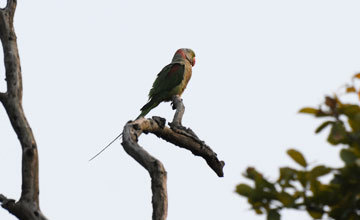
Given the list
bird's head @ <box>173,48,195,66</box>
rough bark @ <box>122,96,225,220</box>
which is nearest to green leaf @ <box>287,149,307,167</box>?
rough bark @ <box>122,96,225,220</box>

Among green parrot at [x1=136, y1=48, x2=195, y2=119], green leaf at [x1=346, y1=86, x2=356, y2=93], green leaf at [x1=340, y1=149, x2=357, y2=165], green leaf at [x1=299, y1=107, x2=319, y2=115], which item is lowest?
green leaf at [x1=340, y1=149, x2=357, y2=165]

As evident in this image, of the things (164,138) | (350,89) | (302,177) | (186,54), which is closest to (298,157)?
(302,177)

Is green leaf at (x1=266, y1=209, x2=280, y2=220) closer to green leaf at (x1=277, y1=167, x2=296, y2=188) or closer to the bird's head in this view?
green leaf at (x1=277, y1=167, x2=296, y2=188)

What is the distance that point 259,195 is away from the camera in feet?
8.01

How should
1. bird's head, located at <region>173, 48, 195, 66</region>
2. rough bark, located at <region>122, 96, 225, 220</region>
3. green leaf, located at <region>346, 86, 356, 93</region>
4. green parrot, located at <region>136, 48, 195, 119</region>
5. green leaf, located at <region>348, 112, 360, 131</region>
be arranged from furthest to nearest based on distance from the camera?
bird's head, located at <region>173, 48, 195, 66</region> < green parrot, located at <region>136, 48, 195, 119</region> < rough bark, located at <region>122, 96, 225, 220</region> < green leaf, located at <region>346, 86, 356, 93</region> < green leaf, located at <region>348, 112, 360, 131</region>


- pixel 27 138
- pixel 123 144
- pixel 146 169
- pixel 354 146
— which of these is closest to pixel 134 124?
pixel 123 144

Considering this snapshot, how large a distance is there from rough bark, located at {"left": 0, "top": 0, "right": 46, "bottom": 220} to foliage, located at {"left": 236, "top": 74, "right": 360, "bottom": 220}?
1.29 m

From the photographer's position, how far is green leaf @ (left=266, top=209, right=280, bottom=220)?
2.44 m

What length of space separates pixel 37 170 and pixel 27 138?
0.19m

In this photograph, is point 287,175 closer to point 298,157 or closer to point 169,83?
point 298,157

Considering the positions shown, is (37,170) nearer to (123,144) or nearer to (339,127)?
(123,144)

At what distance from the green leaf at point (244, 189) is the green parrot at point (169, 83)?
457cm

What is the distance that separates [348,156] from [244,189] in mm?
463

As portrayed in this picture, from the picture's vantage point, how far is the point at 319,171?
232 cm
